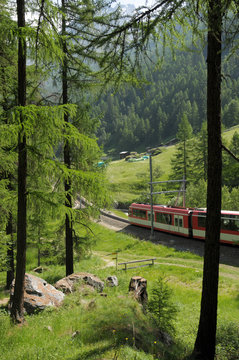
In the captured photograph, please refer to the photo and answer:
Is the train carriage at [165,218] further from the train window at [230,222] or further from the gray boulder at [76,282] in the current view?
the gray boulder at [76,282]

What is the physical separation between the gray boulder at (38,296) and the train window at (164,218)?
60.5 ft

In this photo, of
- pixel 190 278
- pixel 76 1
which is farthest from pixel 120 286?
pixel 76 1

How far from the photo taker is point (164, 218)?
87.0 ft

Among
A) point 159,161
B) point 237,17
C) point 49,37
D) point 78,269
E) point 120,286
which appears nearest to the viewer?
point 237,17

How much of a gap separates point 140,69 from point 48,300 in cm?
713

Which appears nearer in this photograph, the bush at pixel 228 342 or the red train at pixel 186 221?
the bush at pixel 228 342

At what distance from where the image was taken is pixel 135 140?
146 metres

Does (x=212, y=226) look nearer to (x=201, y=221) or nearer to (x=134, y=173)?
(x=201, y=221)

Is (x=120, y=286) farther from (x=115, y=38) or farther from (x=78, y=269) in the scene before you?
(x=115, y=38)

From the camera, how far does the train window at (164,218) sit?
25.9 meters

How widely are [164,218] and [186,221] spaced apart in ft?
10.1

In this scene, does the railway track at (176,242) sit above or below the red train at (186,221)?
below

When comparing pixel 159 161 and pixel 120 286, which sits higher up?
pixel 159 161

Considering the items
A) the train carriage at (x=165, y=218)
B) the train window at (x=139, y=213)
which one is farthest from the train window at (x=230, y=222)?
the train window at (x=139, y=213)
